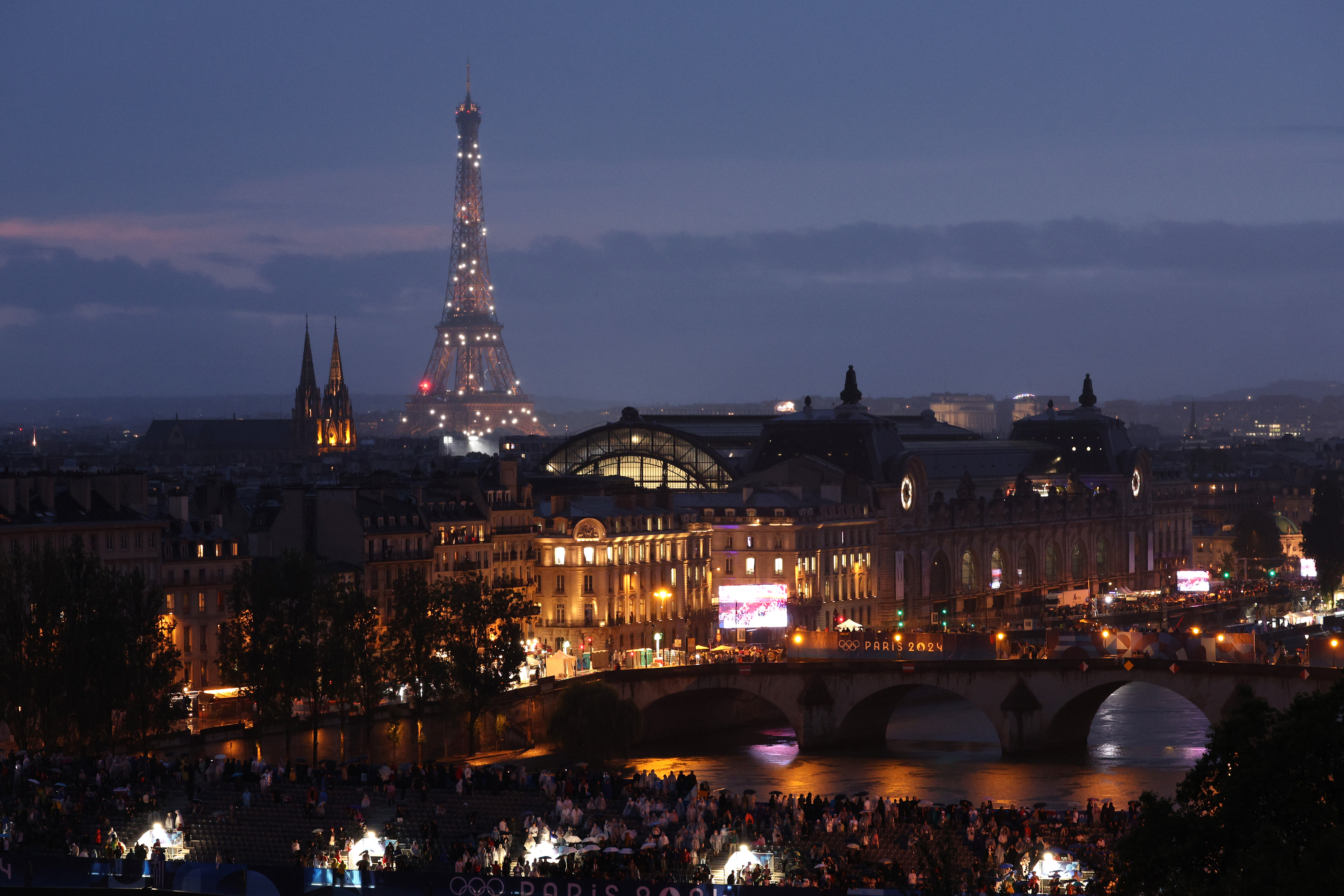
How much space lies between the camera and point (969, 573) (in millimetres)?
169500

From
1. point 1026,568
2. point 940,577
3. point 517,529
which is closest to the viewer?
point 517,529

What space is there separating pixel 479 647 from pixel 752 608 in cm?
3367

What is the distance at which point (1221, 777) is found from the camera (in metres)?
48.7

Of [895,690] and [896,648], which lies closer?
[895,690]

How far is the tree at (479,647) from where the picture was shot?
3895 inches

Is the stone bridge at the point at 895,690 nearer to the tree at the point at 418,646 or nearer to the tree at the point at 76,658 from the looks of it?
the tree at the point at 418,646

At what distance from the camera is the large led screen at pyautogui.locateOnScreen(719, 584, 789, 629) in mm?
133000

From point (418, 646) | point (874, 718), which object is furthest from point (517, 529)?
point (418, 646)

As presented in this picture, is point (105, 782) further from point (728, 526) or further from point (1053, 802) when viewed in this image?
point (728, 526)

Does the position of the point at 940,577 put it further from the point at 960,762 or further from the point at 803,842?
the point at 803,842

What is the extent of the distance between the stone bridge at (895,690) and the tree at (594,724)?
459 centimetres

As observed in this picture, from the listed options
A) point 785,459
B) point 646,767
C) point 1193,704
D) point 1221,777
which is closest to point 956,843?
point 1221,777

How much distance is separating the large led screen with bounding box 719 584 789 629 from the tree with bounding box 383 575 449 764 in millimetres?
31378

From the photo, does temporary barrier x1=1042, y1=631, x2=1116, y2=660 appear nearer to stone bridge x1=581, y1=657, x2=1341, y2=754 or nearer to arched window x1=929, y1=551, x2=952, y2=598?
stone bridge x1=581, y1=657, x2=1341, y2=754
